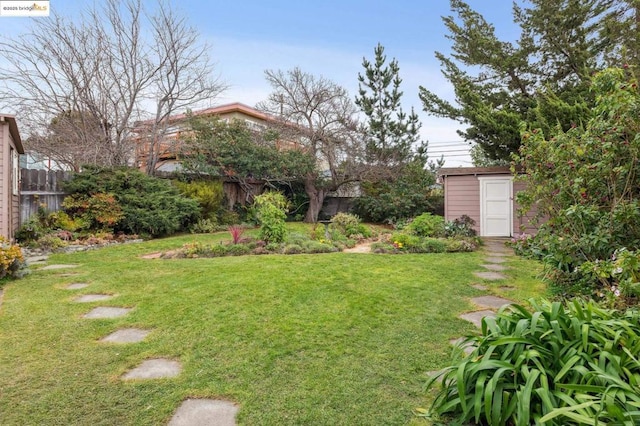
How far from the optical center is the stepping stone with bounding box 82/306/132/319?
11.1 ft

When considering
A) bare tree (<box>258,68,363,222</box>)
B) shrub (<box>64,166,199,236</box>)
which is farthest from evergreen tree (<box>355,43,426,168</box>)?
shrub (<box>64,166,199,236</box>)

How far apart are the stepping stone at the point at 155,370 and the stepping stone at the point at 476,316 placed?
247 centimetres

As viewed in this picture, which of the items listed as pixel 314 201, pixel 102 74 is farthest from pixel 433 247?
pixel 102 74

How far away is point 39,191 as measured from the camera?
8398 millimetres

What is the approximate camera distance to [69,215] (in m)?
8.48

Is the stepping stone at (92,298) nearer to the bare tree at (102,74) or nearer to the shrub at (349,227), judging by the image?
the shrub at (349,227)

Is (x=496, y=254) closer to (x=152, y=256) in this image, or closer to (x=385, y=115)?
(x=152, y=256)

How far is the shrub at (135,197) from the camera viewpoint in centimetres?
861

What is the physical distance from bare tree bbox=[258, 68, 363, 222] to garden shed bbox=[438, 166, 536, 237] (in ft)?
11.8

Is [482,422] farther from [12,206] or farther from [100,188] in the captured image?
[100,188]

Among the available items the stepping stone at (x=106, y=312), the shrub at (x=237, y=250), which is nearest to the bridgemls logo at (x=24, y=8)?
the shrub at (x=237, y=250)

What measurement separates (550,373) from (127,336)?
2934mm

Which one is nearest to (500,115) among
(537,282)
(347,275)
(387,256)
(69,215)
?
(387,256)

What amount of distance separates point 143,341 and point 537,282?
180 inches
